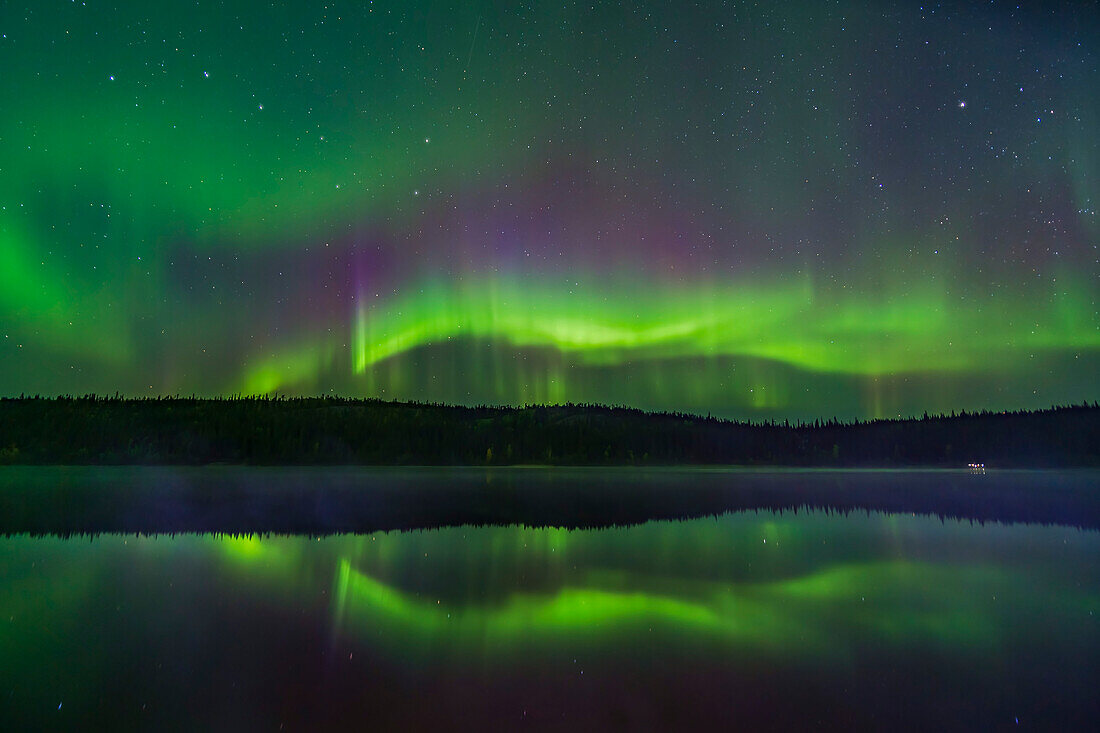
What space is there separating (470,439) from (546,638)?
129m

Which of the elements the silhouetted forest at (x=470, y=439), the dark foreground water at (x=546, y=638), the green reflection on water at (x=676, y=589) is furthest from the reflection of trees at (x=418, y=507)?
the silhouetted forest at (x=470, y=439)

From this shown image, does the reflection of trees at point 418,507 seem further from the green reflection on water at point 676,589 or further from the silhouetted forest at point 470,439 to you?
the silhouetted forest at point 470,439

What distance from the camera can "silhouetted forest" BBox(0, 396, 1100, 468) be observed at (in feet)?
424

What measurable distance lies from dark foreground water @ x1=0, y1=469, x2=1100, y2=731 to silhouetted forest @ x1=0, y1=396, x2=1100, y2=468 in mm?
115070

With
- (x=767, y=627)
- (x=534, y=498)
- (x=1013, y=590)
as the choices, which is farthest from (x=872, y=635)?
(x=534, y=498)

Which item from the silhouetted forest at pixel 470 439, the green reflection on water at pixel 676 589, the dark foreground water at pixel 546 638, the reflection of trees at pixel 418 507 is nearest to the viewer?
the dark foreground water at pixel 546 638

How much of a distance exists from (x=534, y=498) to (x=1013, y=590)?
34294 mm

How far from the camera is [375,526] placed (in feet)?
98.5

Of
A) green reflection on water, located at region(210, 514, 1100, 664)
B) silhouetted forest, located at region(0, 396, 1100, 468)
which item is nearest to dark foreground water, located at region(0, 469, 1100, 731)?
green reflection on water, located at region(210, 514, 1100, 664)

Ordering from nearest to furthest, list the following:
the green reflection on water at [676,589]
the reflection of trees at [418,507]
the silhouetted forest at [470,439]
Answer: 1. the green reflection on water at [676,589]
2. the reflection of trees at [418,507]
3. the silhouetted forest at [470,439]

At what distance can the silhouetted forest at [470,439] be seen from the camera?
12925 centimetres

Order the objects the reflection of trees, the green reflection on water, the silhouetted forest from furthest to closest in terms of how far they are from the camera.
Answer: the silhouetted forest
the reflection of trees
the green reflection on water

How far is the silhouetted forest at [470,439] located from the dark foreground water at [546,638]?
11507 centimetres

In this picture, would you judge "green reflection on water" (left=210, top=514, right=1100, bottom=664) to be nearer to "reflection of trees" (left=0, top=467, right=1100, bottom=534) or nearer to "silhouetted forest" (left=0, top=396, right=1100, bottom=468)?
"reflection of trees" (left=0, top=467, right=1100, bottom=534)
